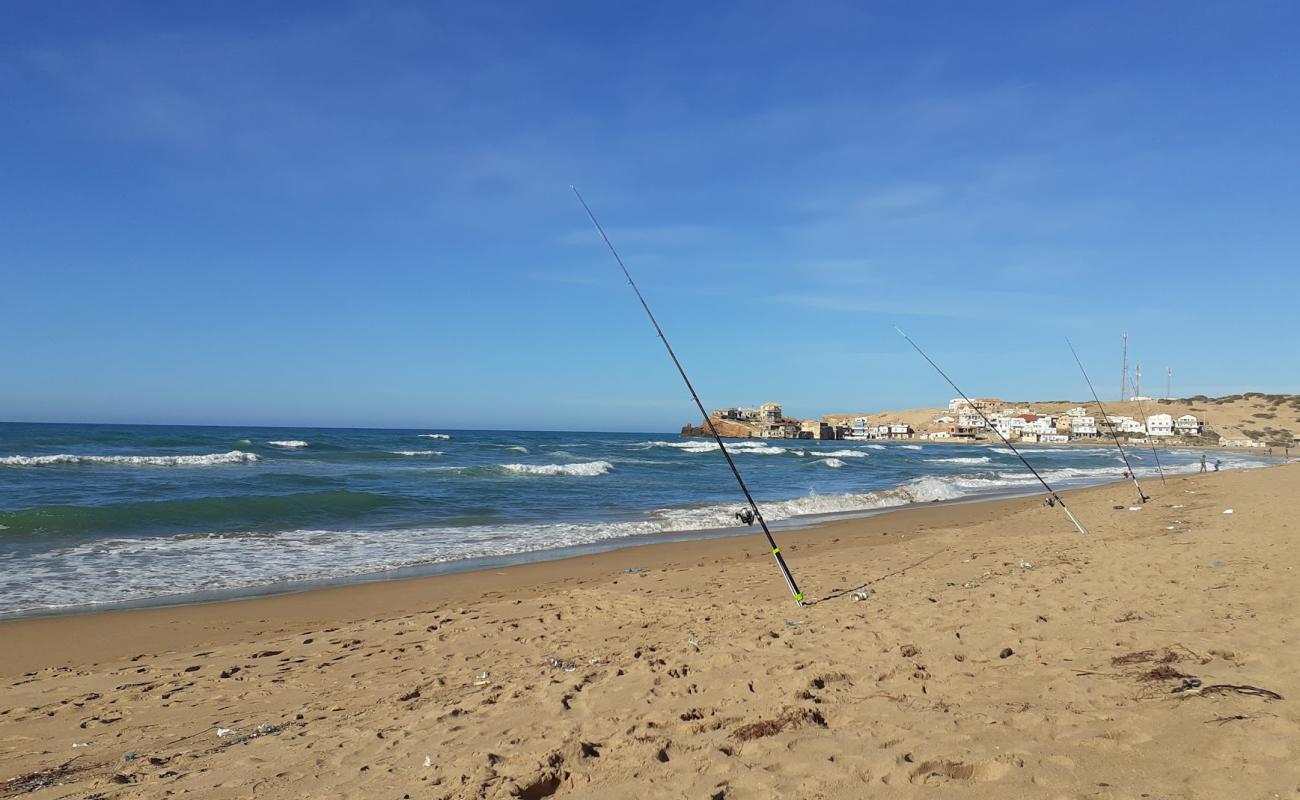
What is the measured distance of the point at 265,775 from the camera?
3.71m

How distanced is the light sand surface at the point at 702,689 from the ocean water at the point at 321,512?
7.47ft

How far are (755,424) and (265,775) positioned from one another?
105 m

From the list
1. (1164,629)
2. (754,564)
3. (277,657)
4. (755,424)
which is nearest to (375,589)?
(277,657)

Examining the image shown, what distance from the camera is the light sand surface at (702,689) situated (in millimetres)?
3221

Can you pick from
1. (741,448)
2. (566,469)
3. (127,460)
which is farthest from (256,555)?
(741,448)

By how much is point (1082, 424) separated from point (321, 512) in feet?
325

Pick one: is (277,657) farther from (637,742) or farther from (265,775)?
(637,742)

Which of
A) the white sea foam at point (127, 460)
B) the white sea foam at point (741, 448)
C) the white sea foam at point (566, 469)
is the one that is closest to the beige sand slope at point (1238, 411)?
the white sea foam at point (741, 448)

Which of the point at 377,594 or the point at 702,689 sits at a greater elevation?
the point at 702,689

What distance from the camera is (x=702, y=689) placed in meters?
4.51

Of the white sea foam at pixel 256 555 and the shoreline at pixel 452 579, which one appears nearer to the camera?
the shoreline at pixel 452 579

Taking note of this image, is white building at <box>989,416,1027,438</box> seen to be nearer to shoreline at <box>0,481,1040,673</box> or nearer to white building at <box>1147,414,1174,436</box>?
white building at <box>1147,414,1174,436</box>

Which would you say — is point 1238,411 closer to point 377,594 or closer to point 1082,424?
point 1082,424

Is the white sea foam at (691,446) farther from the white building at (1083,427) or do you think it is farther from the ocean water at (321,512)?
the white building at (1083,427)
